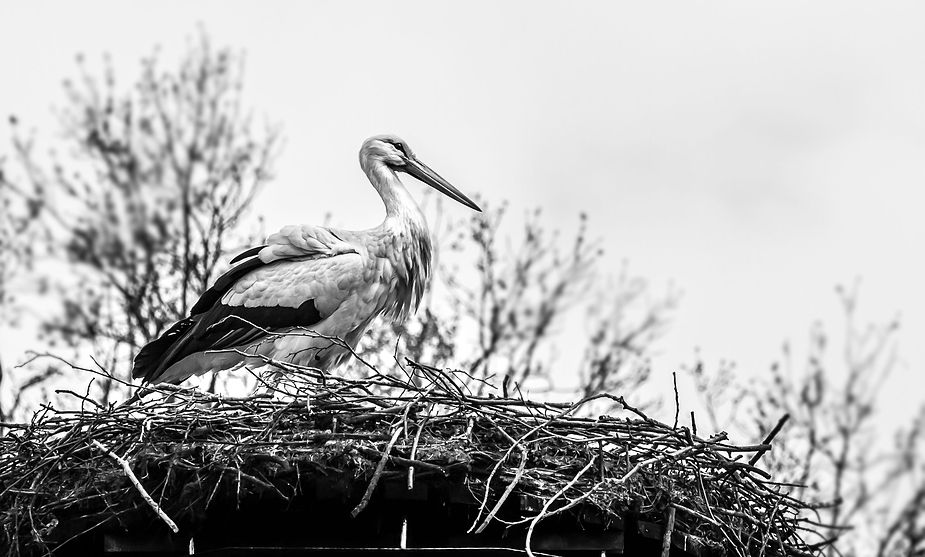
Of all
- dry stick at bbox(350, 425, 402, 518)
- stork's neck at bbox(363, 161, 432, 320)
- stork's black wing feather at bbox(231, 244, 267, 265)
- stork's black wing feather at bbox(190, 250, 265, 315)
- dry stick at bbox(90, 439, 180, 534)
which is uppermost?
stork's neck at bbox(363, 161, 432, 320)

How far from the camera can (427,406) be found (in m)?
5.02

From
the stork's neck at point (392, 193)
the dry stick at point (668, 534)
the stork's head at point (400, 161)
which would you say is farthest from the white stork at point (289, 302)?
the dry stick at point (668, 534)

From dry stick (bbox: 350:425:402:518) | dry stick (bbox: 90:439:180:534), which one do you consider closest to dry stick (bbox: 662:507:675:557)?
dry stick (bbox: 350:425:402:518)

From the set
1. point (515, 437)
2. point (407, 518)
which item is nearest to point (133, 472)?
point (407, 518)

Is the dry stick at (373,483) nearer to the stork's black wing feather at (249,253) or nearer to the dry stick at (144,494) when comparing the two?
the dry stick at (144,494)

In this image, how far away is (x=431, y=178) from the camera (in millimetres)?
8273

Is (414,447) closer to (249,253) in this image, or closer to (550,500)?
(550,500)

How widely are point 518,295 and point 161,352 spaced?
14.9 ft

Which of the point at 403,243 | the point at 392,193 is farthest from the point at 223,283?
the point at 392,193

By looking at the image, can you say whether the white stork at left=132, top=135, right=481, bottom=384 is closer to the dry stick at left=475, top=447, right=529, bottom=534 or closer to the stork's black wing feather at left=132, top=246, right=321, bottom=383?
the stork's black wing feather at left=132, top=246, right=321, bottom=383

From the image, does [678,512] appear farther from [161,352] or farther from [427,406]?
[161,352]

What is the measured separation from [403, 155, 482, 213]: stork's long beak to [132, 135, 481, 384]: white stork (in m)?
0.79

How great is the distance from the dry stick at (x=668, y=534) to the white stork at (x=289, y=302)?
2555 mm

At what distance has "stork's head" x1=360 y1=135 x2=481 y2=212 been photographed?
26.7ft
